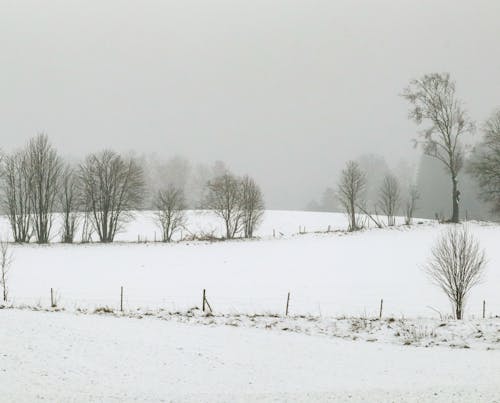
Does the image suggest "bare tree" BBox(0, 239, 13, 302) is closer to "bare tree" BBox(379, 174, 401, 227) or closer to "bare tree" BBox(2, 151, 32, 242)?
"bare tree" BBox(2, 151, 32, 242)

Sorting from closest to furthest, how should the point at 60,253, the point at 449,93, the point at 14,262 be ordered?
the point at 14,262, the point at 60,253, the point at 449,93

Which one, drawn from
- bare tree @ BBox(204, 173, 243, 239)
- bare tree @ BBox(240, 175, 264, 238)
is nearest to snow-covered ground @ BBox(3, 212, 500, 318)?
bare tree @ BBox(240, 175, 264, 238)

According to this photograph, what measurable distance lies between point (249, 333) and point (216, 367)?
4.22m

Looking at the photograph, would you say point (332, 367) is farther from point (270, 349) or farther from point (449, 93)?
point (449, 93)

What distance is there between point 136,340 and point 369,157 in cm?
12760

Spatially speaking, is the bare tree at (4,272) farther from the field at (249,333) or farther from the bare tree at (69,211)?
the bare tree at (69,211)

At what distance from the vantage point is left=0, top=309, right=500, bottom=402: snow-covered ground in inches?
387

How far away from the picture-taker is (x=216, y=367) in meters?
12.2

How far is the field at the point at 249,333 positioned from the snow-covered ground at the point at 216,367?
0.05m

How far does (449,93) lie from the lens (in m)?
44.6

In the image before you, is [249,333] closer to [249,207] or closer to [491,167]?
[249,207]

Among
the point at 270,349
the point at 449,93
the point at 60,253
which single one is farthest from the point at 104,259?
the point at 449,93

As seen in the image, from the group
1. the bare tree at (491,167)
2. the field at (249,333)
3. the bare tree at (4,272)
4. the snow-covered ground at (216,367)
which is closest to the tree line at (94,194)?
the field at (249,333)

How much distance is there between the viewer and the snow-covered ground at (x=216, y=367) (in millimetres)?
9828
